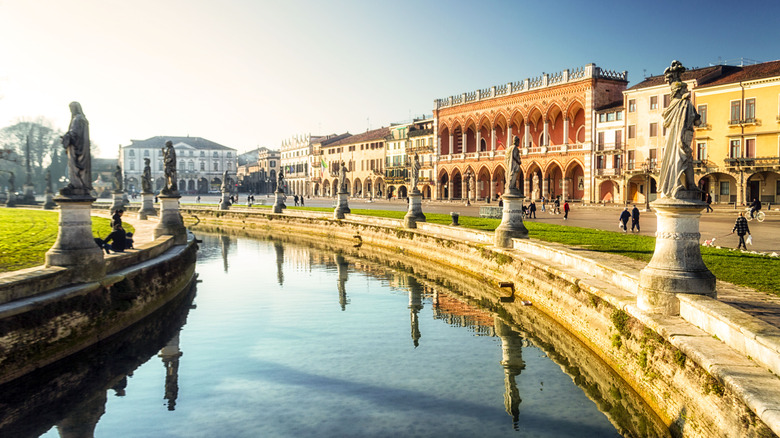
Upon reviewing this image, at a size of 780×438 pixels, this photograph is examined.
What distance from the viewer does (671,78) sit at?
918cm

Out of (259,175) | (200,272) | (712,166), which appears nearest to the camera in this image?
→ (200,272)

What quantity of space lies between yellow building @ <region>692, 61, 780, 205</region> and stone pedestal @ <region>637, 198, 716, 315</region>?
122 feet

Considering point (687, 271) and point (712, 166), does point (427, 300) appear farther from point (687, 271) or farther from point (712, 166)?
point (712, 166)

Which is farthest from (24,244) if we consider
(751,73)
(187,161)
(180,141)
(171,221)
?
(180,141)

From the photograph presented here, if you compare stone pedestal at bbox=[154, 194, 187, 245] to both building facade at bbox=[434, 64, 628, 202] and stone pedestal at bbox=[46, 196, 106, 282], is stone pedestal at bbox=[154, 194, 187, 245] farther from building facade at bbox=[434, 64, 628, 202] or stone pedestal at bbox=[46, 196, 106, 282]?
building facade at bbox=[434, 64, 628, 202]

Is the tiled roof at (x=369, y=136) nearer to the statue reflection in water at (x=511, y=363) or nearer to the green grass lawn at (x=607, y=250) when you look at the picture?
the green grass lawn at (x=607, y=250)

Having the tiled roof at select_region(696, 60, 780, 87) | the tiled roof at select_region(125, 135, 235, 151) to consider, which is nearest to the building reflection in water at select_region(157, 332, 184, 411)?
the tiled roof at select_region(696, 60, 780, 87)

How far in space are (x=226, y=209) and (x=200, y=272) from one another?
997 inches

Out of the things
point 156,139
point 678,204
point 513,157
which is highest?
point 156,139

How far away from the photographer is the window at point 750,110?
130 ft

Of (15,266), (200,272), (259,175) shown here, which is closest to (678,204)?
(15,266)

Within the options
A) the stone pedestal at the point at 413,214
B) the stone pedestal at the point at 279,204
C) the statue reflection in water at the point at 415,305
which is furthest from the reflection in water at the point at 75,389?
the stone pedestal at the point at 279,204

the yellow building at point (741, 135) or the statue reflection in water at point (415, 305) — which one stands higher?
the yellow building at point (741, 135)

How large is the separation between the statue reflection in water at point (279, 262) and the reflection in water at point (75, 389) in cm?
873
